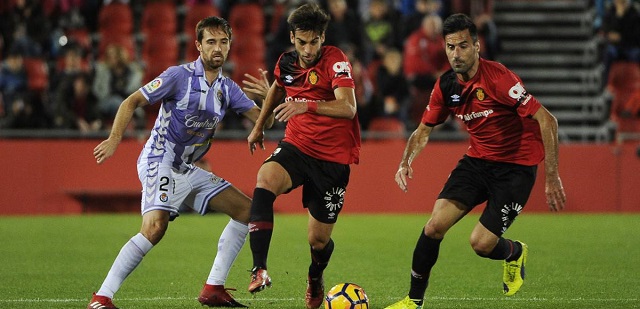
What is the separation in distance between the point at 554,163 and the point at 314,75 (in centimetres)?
194

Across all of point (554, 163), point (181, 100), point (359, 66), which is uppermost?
point (181, 100)

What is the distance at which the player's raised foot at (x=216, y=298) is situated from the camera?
25.7ft

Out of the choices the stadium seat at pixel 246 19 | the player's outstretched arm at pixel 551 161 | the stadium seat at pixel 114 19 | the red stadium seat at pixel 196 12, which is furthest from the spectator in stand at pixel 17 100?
the player's outstretched arm at pixel 551 161

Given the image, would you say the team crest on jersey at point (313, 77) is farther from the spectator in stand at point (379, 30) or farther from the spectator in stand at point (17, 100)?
the spectator in stand at point (379, 30)

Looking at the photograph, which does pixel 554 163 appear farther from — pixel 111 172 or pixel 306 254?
pixel 111 172

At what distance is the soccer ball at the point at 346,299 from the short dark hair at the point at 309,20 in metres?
1.93

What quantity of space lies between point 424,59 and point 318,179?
11.1 metres

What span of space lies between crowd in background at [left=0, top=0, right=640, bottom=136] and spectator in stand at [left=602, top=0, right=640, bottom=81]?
0.17 meters

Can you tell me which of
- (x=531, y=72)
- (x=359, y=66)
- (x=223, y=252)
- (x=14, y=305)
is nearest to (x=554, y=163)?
(x=223, y=252)

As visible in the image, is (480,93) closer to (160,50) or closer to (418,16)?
(418,16)

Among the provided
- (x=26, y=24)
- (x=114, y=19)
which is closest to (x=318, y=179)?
(x=26, y=24)

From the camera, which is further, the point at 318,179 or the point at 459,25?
the point at 318,179

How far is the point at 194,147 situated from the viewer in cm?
800

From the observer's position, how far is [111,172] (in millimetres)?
16734
